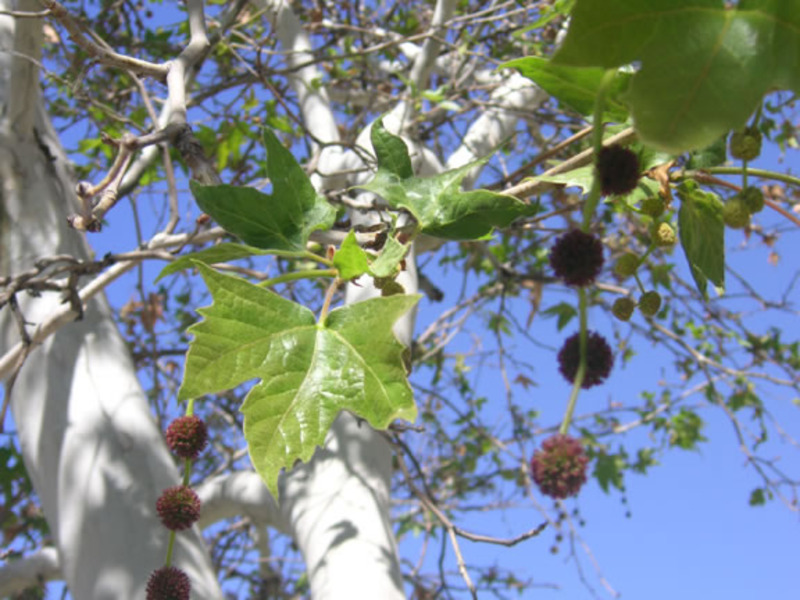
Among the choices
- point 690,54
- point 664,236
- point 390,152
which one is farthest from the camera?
point 390,152

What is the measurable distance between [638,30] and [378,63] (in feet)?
11.7

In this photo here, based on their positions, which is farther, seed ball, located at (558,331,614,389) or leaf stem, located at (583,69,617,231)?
seed ball, located at (558,331,614,389)

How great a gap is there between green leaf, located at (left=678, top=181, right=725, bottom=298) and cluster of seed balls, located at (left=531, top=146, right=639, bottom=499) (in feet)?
0.36

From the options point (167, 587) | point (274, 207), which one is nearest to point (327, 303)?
point (274, 207)

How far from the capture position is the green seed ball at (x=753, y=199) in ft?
2.33

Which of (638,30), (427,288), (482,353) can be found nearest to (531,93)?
(427,288)

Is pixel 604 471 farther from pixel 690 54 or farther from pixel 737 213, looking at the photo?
pixel 690 54

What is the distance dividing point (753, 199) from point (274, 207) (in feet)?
1.77

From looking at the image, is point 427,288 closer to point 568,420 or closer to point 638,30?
point 568,420

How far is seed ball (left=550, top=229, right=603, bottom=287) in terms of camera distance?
87cm

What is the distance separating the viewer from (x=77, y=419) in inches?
72.0

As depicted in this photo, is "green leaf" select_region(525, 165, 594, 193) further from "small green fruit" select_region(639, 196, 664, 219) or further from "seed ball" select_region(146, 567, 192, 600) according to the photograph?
"seed ball" select_region(146, 567, 192, 600)

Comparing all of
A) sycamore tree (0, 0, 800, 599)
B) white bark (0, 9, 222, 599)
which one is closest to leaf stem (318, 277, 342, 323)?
sycamore tree (0, 0, 800, 599)

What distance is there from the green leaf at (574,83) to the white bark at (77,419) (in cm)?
144
